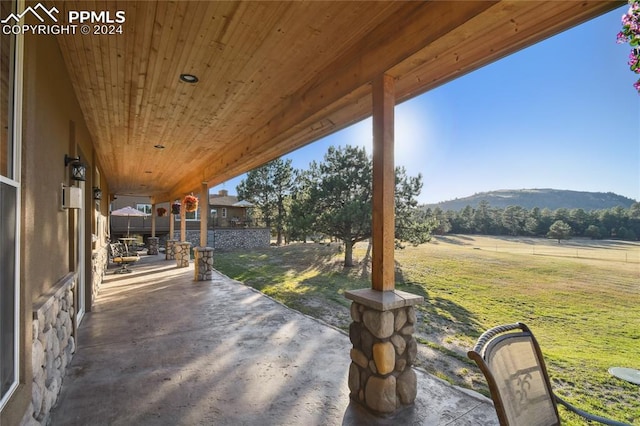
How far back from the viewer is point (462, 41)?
1.93 meters

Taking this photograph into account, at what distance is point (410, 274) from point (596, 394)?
9440 mm

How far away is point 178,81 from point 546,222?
4002cm

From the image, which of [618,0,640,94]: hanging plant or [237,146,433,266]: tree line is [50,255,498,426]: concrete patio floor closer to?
[618,0,640,94]: hanging plant

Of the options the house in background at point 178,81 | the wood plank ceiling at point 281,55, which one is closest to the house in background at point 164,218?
the wood plank ceiling at point 281,55

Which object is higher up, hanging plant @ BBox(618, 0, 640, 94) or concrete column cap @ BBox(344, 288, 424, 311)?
hanging plant @ BBox(618, 0, 640, 94)

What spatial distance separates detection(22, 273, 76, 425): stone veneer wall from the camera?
1855 mm

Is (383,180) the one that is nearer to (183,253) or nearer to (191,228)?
(183,253)

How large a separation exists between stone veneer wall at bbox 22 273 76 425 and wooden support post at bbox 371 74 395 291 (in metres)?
2.29

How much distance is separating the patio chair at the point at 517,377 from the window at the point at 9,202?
83.5 inches

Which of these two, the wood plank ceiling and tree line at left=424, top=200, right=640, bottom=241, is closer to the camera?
the wood plank ceiling

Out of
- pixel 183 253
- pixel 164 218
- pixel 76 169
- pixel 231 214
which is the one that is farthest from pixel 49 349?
pixel 231 214

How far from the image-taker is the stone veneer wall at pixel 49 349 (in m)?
1.86

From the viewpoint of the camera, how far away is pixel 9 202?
4.85ft

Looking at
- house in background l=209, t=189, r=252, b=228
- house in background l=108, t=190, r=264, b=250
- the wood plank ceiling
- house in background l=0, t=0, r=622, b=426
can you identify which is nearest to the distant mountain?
house in background l=209, t=189, r=252, b=228
